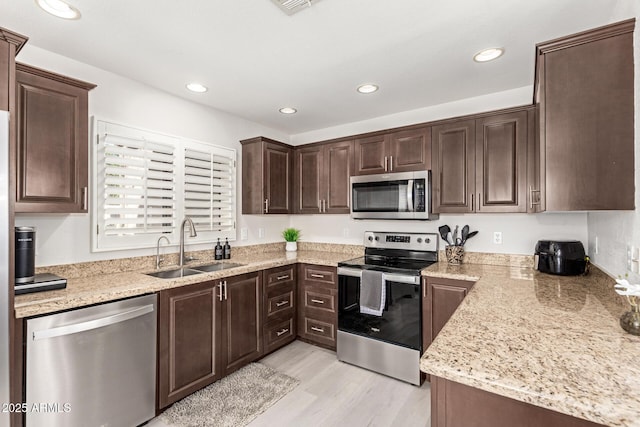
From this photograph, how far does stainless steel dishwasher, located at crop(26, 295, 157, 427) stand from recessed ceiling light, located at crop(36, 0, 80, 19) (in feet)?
5.41

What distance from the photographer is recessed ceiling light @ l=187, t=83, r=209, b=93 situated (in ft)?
8.43

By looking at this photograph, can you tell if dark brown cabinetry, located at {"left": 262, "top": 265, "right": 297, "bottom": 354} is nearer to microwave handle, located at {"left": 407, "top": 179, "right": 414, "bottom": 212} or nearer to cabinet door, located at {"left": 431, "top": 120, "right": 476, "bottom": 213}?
microwave handle, located at {"left": 407, "top": 179, "right": 414, "bottom": 212}

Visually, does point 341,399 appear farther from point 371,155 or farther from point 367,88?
point 367,88

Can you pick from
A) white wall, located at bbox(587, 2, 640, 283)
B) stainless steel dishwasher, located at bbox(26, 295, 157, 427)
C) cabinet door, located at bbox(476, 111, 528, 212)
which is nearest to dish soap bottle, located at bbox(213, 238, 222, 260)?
stainless steel dishwasher, located at bbox(26, 295, 157, 427)

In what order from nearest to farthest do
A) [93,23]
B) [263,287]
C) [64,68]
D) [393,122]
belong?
[93,23] → [64,68] → [263,287] → [393,122]

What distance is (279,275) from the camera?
3.04m

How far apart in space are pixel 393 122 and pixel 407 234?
1.26 metres

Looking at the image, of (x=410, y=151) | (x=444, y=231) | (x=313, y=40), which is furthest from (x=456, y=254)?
(x=313, y=40)

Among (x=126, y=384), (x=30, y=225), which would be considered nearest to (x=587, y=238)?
(x=126, y=384)

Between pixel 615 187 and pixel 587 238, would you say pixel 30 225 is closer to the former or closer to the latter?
pixel 615 187

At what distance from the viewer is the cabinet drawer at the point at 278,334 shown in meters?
2.93

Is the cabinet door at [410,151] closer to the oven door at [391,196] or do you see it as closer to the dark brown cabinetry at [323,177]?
the oven door at [391,196]

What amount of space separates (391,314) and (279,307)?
1132mm

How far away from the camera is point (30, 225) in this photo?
1.97m
